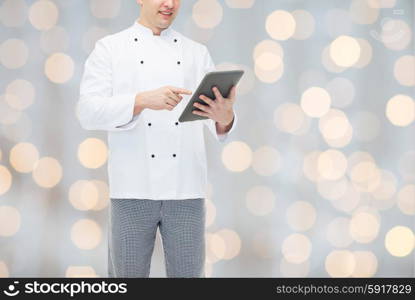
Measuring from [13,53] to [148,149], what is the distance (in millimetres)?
1000

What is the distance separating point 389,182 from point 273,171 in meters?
0.44

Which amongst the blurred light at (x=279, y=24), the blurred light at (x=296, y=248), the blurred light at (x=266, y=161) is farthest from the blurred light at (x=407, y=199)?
the blurred light at (x=279, y=24)

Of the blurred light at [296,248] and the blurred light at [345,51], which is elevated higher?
the blurred light at [345,51]

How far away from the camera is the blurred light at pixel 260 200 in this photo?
2217mm

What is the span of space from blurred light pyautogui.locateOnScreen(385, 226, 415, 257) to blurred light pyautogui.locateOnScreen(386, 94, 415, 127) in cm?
40

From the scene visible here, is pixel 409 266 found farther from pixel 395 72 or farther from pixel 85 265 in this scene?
pixel 85 265

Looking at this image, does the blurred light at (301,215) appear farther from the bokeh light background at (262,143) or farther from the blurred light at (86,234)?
the blurred light at (86,234)

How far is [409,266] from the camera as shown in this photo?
7.41ft

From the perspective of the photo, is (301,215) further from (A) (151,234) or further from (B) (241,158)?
(A) (151,234)

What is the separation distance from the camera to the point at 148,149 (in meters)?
1.47

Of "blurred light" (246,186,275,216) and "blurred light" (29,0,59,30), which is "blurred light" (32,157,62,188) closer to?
"blurred light" (29,0,59,30)

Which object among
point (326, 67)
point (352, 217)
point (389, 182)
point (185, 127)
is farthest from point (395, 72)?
point (185, 127)

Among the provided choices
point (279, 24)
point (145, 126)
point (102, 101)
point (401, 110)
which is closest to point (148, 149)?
point (145, 126)

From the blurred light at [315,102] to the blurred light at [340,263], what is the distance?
1.74ft
